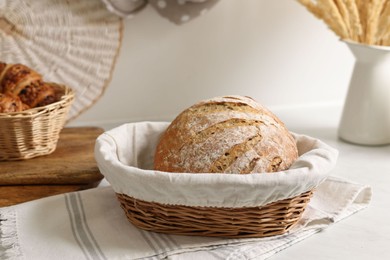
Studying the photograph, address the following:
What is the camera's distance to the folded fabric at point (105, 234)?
2.59 ft

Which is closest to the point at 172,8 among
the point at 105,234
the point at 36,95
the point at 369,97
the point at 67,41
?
the point at 67,41

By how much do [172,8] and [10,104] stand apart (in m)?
0.41

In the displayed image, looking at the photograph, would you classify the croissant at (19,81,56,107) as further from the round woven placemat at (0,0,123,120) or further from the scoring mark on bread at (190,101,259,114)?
the scoring mark on bread at (190,101,259,114)

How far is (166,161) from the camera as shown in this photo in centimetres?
86

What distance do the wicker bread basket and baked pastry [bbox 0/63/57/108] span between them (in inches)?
11.4

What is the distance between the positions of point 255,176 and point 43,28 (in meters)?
0.68

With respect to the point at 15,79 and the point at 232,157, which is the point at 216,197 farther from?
the point at 15,79

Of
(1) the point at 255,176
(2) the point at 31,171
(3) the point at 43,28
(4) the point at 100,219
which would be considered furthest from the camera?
(3) the point at 43,28

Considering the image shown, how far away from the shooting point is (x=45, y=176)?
3.38ft

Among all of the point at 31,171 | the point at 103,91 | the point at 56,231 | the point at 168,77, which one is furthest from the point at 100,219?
the point at 168,77

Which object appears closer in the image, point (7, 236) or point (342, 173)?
point (7, 236)

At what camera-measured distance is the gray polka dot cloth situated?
1238 millimetres

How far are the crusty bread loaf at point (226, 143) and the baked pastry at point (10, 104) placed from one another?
332 millimetres

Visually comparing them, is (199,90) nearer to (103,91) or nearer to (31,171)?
(103,91)
